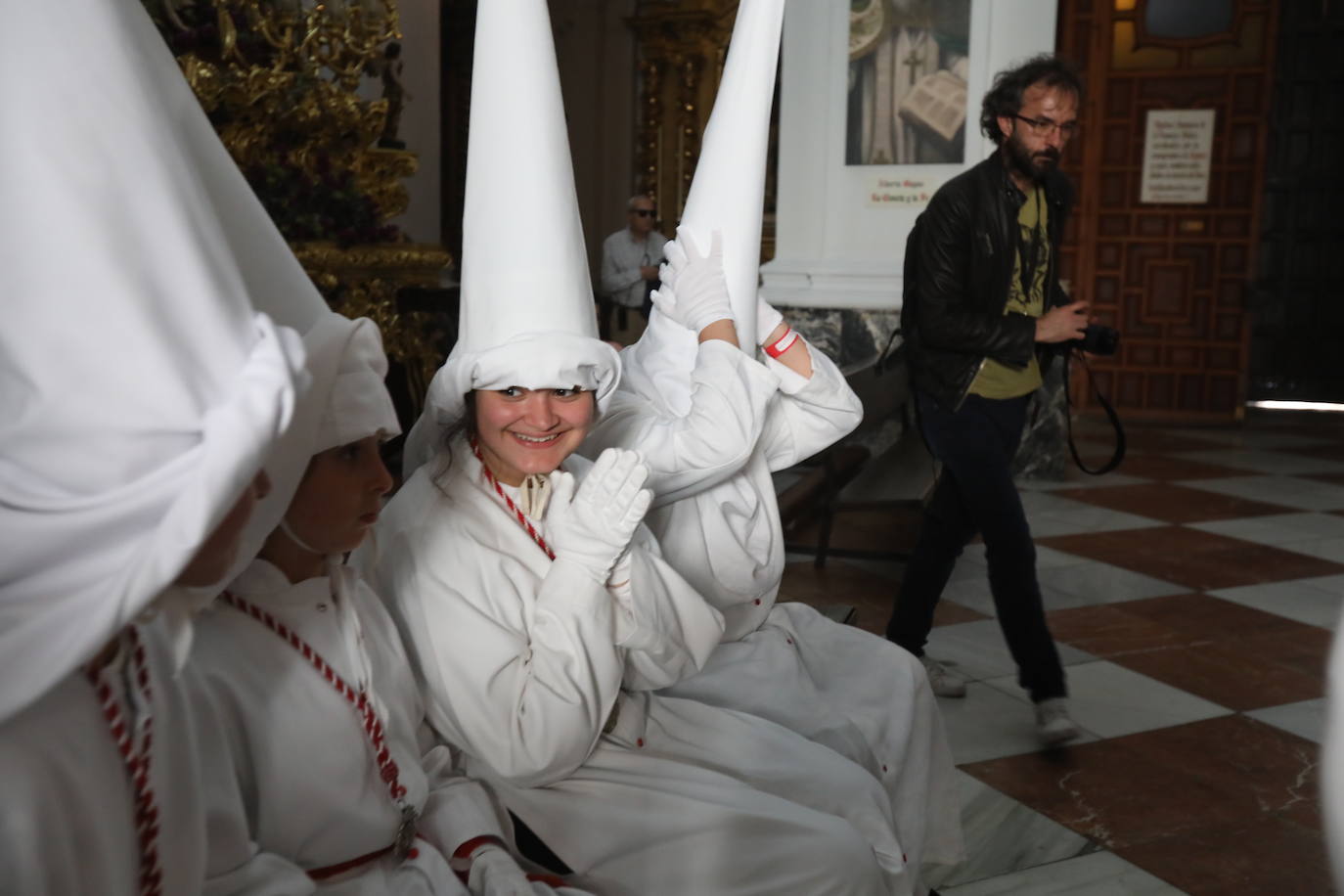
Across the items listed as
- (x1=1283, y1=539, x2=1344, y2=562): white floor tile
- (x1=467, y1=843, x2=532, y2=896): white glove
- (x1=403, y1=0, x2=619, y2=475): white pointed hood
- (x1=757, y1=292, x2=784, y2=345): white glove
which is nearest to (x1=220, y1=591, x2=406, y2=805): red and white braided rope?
(x1=467, y1=843, x2=532, y2=896): white glove

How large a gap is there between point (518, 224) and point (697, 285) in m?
0.48

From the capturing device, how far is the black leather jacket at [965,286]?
308 cm

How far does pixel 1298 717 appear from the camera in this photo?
340cm

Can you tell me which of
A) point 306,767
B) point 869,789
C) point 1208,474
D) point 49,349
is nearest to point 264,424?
point 49,349

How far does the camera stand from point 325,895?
1.31m

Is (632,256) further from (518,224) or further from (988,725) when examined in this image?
(518,224)

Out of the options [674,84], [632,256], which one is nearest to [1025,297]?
[632,256]

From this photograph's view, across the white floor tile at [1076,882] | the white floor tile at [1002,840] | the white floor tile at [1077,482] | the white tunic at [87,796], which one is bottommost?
the white floor tile at [1077,482]

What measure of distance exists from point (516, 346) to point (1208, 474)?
664cm

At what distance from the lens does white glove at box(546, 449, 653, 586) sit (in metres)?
1.61

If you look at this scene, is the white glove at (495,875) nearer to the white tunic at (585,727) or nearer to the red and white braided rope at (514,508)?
the white tunic at (585,727)

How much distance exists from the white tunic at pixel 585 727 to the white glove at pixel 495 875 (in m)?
0.16

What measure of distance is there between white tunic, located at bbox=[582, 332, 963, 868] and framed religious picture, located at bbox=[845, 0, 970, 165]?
3.73 m

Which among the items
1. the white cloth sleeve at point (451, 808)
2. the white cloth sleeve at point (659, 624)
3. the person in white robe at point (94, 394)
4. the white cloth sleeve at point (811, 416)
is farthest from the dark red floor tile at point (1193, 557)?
the person in white robe at point (94, 394)
